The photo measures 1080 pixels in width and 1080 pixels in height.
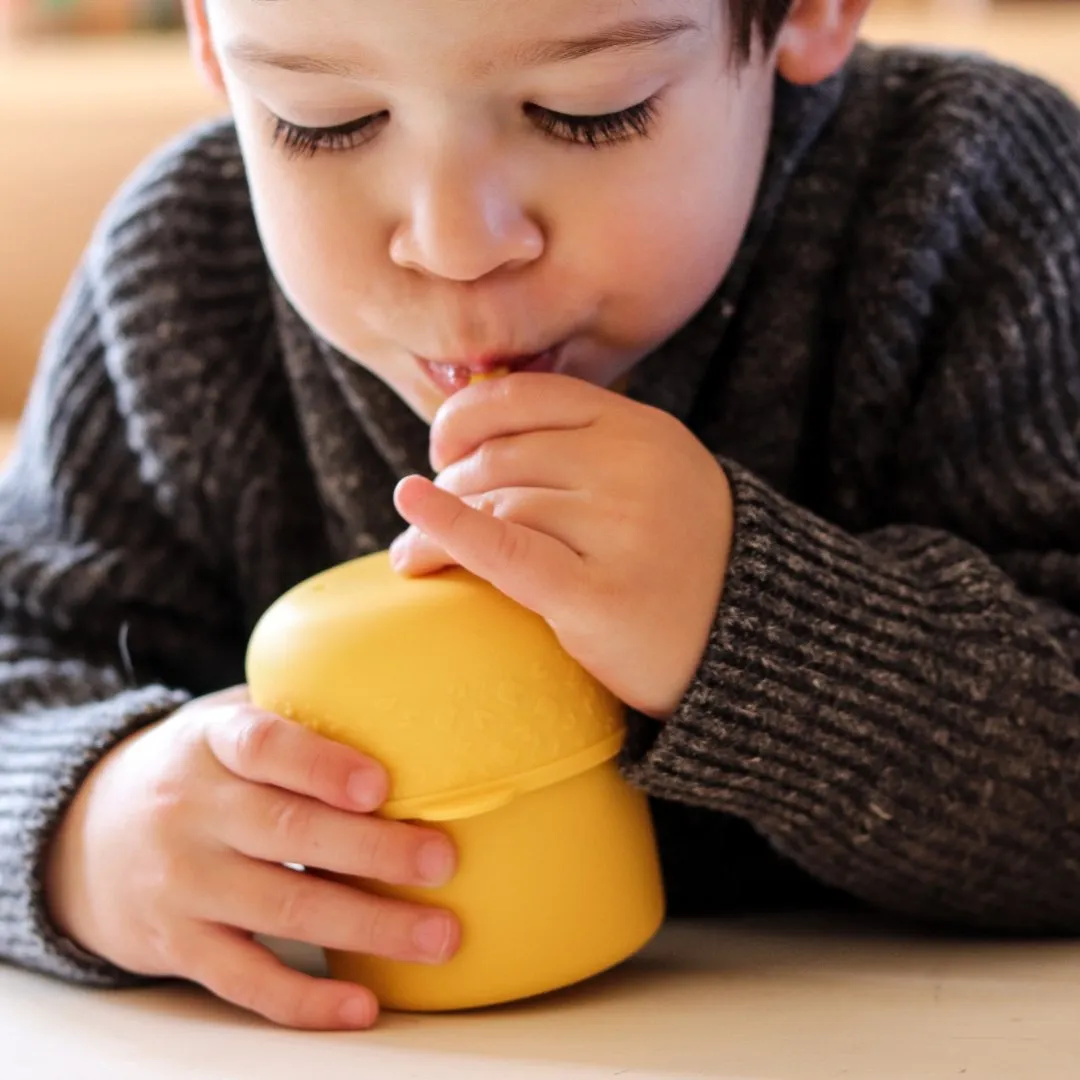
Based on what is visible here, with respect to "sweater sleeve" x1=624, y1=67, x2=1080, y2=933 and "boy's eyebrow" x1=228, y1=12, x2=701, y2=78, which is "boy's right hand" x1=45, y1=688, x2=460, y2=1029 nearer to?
"sweater sleeve" x1=624, y1=67, x2=1080, y2=933

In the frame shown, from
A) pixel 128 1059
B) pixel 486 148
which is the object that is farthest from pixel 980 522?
pixel 128 1059

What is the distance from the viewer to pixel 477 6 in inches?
22.9

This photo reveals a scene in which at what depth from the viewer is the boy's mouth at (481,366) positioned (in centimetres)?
69

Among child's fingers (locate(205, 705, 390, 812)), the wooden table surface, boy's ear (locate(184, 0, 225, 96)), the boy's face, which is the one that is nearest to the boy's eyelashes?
the boy's face

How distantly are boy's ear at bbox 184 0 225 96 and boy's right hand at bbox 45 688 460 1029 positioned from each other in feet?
0.98

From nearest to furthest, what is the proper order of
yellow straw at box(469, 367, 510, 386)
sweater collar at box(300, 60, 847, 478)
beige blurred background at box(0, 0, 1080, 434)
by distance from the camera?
yellow straw at box(469, 367, 510, 386)
sweater collar at box(300, 60, 847, 478)
beige blurred background at box(0, 0, 1080, 434)

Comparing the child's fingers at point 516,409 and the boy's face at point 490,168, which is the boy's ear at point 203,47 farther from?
the child's fingers at point 516,409

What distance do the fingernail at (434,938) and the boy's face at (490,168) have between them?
9.3 inches

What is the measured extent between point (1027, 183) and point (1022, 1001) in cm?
41

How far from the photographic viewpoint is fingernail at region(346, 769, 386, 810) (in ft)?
1.92

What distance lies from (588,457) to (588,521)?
30mm

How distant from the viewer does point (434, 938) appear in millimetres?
593

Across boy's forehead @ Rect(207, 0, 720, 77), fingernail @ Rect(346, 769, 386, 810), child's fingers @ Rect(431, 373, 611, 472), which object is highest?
boy's forehead @ Rect(207, 0, 720, 77)

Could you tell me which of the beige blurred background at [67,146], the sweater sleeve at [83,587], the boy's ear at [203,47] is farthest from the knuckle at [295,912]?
the beige blurred background at [67,146]
